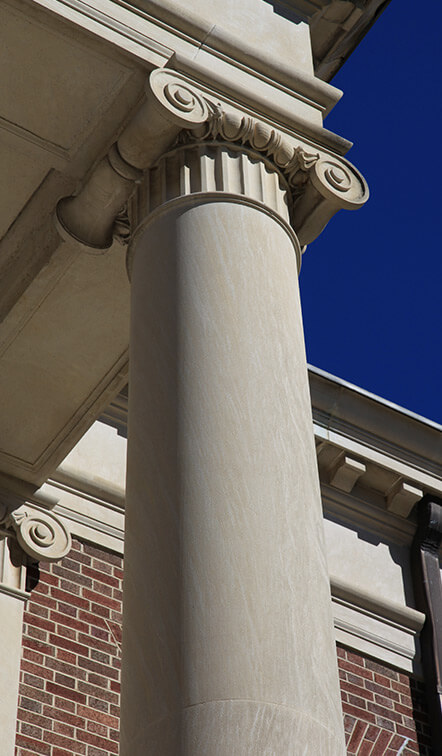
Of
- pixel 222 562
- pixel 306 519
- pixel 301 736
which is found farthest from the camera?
pixel 306 519

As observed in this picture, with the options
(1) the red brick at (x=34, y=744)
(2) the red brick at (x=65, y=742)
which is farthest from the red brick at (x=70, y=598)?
(1) the red brick at (x=34, y=744)

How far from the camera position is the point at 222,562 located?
4.60 metres

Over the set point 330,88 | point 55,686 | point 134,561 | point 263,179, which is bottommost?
point 55,686

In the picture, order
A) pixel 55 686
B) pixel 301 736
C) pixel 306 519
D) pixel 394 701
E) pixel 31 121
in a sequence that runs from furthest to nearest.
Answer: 1. pixel 394 701
2. pixel 55 686
3. pixel 31 121
4. pixel 306 519
5. pixel 301 736

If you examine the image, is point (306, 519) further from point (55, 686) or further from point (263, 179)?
point (55, 686)

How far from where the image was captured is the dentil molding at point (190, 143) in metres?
6.51

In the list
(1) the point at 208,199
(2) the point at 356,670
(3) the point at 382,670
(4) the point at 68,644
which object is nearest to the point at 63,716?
(4) the point at 68,644

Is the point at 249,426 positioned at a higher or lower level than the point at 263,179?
lower

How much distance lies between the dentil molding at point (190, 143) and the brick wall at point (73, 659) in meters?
3.01

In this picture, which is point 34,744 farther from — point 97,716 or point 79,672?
point 79,672

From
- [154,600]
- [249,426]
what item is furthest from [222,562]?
[249,426]

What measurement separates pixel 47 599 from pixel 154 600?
448 cm

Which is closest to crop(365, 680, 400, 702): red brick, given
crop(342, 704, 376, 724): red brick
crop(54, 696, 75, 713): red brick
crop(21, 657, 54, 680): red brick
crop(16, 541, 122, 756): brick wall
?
crop(342, 704, 376, 724): red brick

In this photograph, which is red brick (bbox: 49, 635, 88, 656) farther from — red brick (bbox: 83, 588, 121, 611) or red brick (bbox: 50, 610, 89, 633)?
red brick (bbox: 83, 588, 121, 611)
